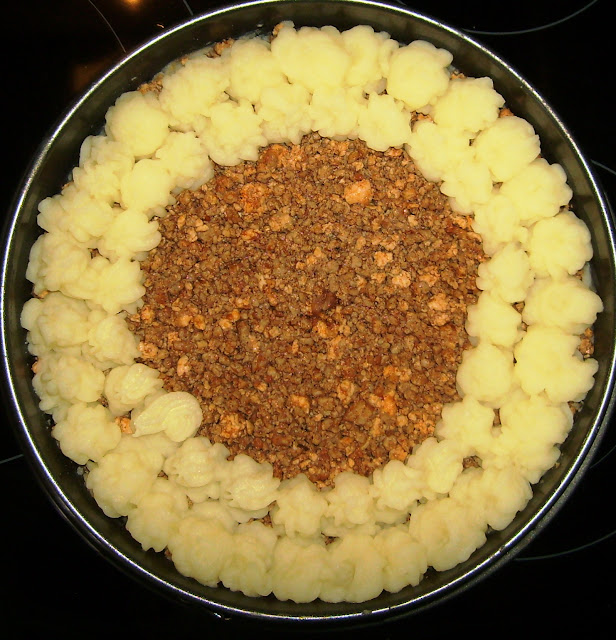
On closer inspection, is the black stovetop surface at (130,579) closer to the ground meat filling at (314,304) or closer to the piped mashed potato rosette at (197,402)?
the piped mashed potato rosette at (197,402)

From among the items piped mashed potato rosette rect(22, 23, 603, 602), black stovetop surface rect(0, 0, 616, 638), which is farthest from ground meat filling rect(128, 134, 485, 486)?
black stovetop surface rect(0, 0, 616, 638)

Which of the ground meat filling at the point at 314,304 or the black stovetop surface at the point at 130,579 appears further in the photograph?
the black stovetop surface at the point at 130,579

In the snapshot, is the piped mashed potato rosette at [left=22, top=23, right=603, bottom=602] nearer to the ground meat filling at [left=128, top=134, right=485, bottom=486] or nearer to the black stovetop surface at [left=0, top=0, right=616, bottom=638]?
the ground meat filling at [left=128, top=134, right=485, bottom=486]

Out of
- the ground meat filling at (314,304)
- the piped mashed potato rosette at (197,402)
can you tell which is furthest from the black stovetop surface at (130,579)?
the ground meat filling at (314,304)

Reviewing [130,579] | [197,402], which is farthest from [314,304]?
[130,579]

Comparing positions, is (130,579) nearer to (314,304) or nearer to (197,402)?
(197,402)

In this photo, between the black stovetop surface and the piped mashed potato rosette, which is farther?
the black stovetop surface

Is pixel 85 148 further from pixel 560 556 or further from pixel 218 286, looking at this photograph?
pixel 560 556
